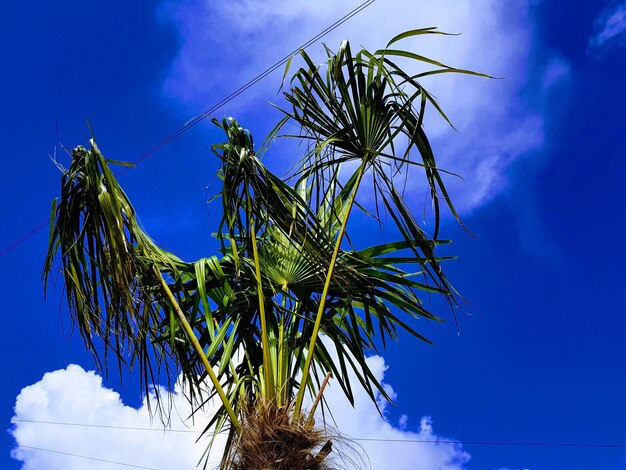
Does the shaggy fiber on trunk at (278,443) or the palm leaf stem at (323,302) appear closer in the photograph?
the shaggy fiber on trunk at (278,443)

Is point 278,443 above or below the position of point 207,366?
below

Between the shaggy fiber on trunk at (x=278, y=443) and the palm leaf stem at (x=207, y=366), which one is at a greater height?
the palm leaf stem at (x=207, y=366)

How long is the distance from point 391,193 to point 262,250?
98 centimetres

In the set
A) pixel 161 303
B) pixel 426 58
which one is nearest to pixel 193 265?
pixel 161 303

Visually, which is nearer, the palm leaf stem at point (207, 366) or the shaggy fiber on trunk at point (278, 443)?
the shaggy fiber on trunk at point (278, 443)

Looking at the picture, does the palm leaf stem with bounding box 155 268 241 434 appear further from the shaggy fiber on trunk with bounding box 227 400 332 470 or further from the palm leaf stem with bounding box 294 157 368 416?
the palm leaf stem with bounding box 294 157 368 416

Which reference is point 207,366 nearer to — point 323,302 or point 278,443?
point 278,443

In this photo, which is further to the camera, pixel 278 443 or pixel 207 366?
pixel 207 366

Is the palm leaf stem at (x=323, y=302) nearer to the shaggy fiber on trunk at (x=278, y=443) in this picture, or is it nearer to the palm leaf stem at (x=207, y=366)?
the shaggy fiber on trunk at (x=278, y=443)

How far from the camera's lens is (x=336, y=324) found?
4.04 meters

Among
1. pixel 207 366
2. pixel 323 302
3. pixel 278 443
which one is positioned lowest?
pixel 278 443

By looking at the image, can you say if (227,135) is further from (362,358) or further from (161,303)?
(362,358)

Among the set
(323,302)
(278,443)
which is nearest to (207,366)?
(278,443)

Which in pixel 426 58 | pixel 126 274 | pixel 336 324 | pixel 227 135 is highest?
pixel 426 58
